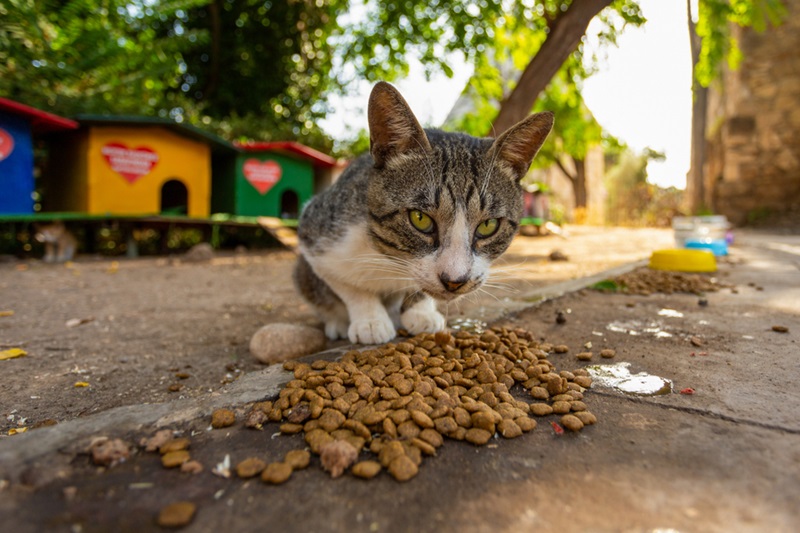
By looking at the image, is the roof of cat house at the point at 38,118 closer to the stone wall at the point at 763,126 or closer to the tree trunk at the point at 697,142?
the stone wall at the point at 763,126

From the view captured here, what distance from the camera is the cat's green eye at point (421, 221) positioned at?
1.64 metres

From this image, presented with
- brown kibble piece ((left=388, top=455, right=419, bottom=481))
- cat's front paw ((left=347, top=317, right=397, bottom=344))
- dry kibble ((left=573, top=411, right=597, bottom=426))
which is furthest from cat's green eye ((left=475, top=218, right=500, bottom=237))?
brown kibble piece ((left=388, top=455, right=419, bottom=481))

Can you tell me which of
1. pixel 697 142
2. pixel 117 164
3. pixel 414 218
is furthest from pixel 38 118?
pixel 697 142

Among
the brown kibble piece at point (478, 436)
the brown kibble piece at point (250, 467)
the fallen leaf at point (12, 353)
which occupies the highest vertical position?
the brown kibble piece at point (478, 436)

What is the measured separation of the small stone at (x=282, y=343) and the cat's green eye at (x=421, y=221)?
770mm

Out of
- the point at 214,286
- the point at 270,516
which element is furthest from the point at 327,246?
the point at 214,286

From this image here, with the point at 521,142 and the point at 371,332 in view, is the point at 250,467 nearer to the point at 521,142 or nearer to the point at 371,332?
the point at 371,332

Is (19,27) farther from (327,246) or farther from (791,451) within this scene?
(791,451)

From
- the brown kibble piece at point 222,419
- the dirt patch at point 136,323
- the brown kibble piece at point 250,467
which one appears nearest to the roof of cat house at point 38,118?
the dirt patch at point 136,323

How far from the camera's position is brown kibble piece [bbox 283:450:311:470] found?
3.02 ft

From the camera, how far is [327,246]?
194cm

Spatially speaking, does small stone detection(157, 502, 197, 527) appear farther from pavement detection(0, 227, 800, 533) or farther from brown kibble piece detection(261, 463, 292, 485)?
brown kibble piece detection(261, 463, 292, 485)

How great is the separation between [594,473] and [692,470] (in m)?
0.19

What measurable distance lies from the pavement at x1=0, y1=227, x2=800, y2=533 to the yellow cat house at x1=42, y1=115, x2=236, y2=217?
5.41 meters
